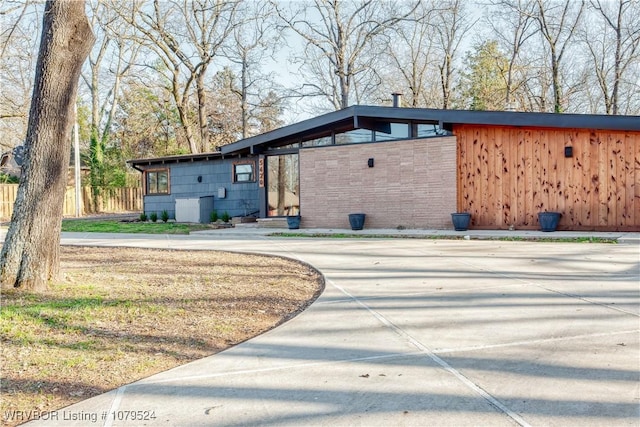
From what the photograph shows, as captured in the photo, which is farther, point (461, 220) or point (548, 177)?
point (461, 220)

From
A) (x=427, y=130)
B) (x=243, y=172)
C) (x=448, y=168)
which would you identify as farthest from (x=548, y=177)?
(x=243, y=172)

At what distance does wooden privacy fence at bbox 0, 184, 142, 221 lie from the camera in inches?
999

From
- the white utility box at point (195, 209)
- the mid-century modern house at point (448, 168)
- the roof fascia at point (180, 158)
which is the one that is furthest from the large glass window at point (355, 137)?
the white utility box at point (195, 209)

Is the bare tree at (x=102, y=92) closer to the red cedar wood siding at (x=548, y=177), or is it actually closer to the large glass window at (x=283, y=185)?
the large glass window at (x=283, y=185)

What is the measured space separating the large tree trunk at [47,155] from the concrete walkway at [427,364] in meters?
3.12

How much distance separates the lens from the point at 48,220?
573cm

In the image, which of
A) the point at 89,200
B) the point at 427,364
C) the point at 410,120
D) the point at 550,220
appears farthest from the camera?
the point at 89,200

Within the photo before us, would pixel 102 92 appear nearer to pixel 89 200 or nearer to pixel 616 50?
pixel 89 200

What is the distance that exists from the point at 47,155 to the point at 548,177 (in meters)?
11.7

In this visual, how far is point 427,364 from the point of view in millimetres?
3461

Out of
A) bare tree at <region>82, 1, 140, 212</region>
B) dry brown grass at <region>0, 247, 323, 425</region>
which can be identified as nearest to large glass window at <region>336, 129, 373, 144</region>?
dry brown grass at <region>0, 247, 323, 425</region>

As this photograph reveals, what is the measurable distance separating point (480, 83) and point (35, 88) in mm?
26716

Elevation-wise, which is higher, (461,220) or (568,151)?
(568,151)

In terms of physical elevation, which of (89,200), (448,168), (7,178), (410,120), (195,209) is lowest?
(195,209)
